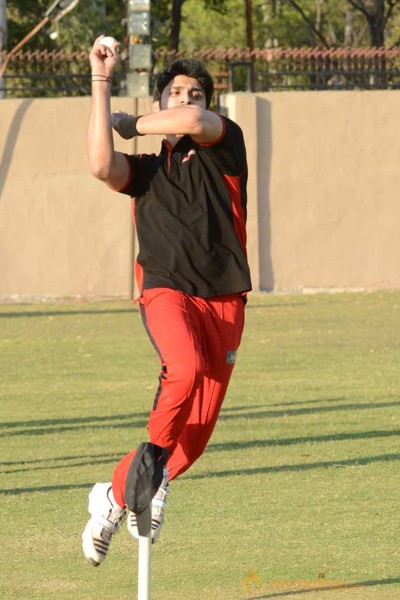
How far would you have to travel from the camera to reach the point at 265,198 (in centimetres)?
2119

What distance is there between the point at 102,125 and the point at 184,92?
18.5 inches

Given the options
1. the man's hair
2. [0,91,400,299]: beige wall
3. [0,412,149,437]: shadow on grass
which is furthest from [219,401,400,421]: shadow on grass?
[0,91,400,299]: beige wall

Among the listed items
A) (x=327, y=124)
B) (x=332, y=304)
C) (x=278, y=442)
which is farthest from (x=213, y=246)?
(x=327, y=124)

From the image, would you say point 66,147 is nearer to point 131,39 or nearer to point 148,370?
point 131,39

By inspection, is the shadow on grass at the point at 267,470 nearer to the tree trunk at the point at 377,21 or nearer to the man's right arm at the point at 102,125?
the man's right arm at the point at 102,125

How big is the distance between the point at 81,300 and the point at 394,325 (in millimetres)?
5284

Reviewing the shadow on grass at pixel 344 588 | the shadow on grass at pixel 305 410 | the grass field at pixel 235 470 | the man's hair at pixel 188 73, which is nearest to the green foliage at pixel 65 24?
the grass field at pixel 235 470

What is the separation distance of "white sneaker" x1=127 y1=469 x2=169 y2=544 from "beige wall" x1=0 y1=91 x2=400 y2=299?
598 inches

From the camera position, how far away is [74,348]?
15.8 meters

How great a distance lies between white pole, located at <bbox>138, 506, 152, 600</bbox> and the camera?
4.90 m

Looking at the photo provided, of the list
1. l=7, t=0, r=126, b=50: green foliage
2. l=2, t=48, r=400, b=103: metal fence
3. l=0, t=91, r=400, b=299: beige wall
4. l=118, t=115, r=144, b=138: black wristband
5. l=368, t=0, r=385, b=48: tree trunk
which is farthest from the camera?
l=7, t=0, r=126, b=50: green foliage

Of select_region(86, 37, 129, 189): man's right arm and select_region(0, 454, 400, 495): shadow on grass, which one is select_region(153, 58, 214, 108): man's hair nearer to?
select_region(86, 37, 129, 189): man's right arm

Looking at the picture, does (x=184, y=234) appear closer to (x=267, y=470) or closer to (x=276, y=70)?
(x=267, y=470)

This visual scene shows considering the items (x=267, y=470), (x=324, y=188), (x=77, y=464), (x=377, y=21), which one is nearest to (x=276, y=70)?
(x=324, y=188)
